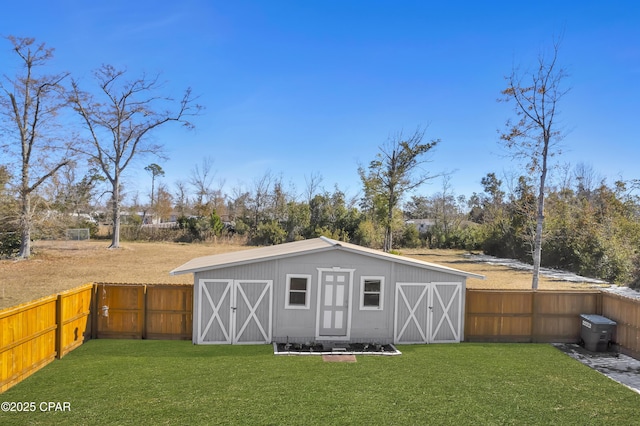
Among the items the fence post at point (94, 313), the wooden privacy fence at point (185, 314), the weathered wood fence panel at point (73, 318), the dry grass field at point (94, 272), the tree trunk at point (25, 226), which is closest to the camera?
the weathered wood fence panel at point (73, 318)

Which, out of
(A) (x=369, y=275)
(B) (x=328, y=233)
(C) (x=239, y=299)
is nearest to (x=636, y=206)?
(B) (x=328, y=233)

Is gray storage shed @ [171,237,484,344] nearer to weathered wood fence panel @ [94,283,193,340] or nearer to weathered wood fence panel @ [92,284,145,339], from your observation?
weathered wood fence panel @ [94,283,193,340]

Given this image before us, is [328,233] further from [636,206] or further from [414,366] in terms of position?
[414,366]

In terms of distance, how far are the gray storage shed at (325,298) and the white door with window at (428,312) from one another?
0.09ft

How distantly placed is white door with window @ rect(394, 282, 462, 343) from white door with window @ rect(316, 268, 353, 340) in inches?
52.5

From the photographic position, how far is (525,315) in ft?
34.4

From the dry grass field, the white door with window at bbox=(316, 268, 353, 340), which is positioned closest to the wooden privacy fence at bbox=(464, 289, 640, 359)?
the white door with window at bbox=(316, 268, 353, 340)

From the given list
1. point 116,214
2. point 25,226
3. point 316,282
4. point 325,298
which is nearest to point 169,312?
point 316,282

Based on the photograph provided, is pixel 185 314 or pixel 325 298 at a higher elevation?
pixel 325 298

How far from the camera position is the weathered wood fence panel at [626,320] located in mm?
9148

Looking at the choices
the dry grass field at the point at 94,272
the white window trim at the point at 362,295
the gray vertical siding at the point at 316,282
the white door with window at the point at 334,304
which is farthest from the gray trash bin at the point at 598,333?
the dry grass field at the point at 94,272

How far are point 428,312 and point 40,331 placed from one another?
886 cm

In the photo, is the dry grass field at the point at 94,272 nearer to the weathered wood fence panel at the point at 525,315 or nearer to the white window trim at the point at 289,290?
the weathered wood fence panel at the point at 525,315

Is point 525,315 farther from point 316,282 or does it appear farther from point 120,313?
point 120,313
